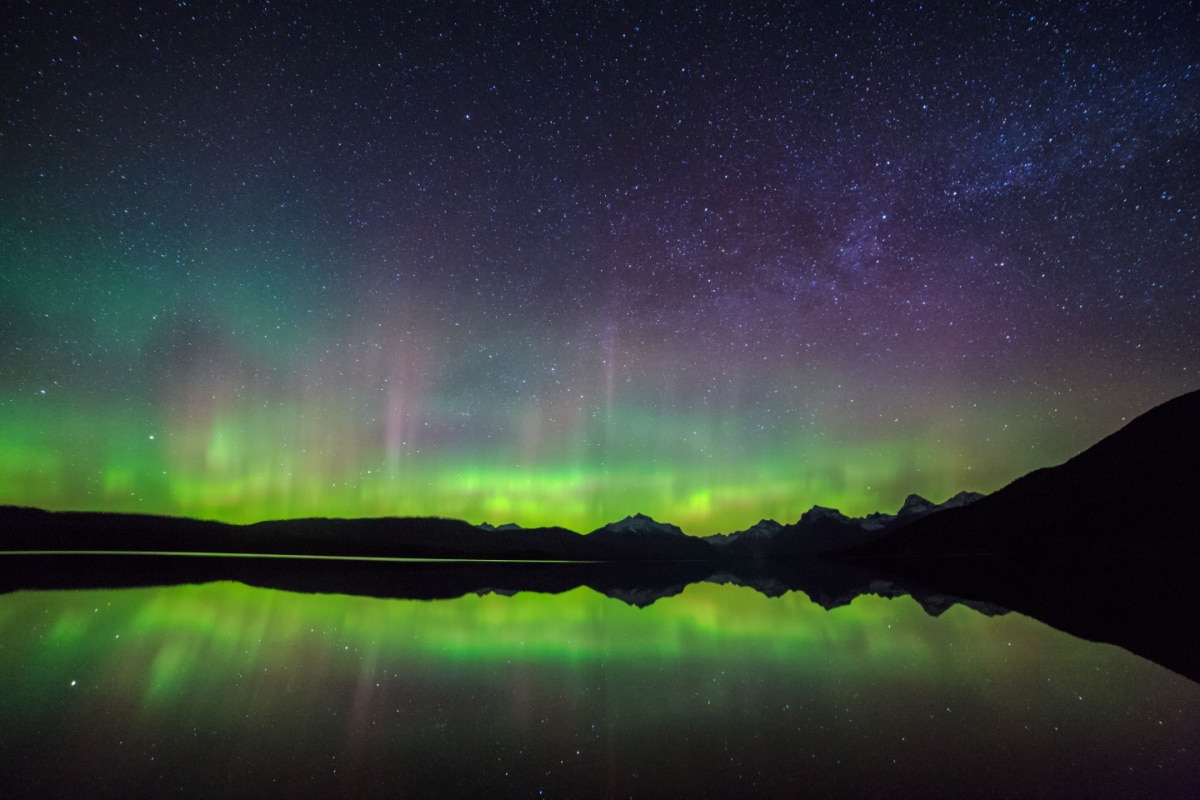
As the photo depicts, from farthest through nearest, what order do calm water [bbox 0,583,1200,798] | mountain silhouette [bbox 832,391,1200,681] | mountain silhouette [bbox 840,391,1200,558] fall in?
1. mountain silhouette [bbox 840,391,1200,558]
2. mountain silhouette [bbox 832,391,1200,681]
3. calm water [bbox 0,583,1200,798]

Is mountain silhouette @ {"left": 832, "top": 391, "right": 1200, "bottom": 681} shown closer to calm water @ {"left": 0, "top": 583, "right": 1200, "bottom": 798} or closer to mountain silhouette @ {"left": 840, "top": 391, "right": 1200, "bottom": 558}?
mountain silhouette @ {"left": 840, "top": 391, "right": 1200, "bottom": 558}

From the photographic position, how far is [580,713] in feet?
21.2

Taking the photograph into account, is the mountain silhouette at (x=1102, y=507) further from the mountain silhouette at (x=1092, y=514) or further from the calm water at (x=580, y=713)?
the calm water at (x=580, y=713)

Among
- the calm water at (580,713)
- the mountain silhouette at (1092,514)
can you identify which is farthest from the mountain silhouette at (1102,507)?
the calm water at (580,713)

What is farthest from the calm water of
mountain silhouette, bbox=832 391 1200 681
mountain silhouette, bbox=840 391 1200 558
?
mountain silhouette, bbox=840 391 1200 558

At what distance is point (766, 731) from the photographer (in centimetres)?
589

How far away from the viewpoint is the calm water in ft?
15.7

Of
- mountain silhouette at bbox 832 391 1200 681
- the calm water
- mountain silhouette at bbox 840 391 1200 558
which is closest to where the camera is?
the calm water

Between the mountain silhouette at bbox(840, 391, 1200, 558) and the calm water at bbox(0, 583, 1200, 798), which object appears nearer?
the calm water at bbox(0, 583, 1200, 798)

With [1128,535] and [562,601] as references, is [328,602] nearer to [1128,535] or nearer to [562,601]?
[562,601]

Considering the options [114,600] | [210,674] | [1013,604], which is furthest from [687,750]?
[114,600]

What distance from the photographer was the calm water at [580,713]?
4777 mm

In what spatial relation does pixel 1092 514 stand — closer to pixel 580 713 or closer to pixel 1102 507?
pixel 1102 507

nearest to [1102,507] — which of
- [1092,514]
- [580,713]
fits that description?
[1092,514]
